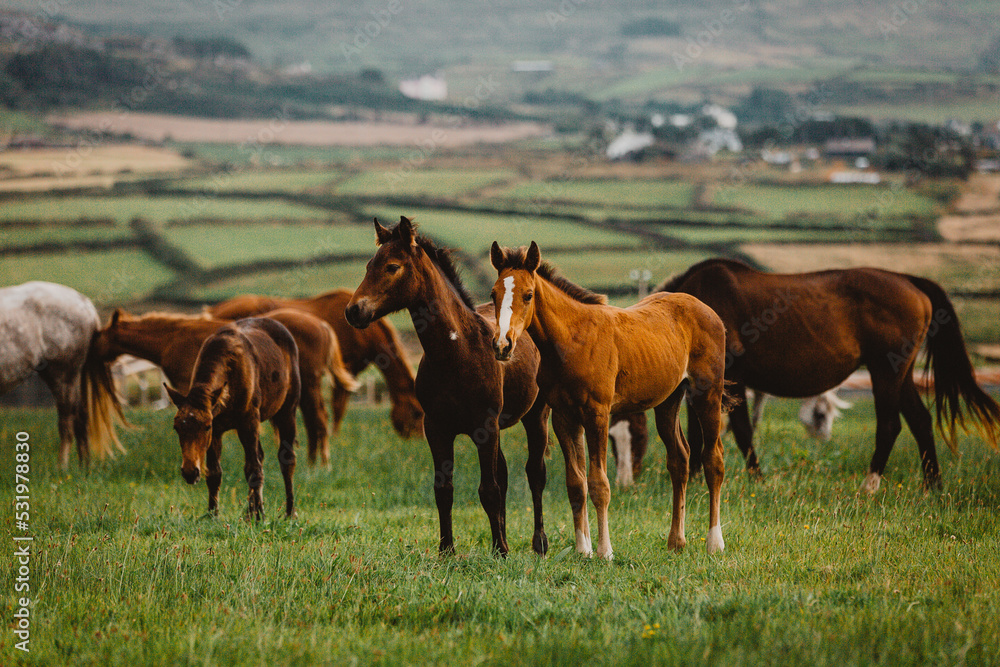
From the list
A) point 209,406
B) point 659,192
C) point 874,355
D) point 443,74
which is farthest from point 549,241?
point 443,74

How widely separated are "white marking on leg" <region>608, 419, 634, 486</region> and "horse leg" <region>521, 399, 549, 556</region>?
2.35 metres

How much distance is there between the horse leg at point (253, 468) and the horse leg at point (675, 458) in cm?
362

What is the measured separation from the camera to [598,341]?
19.1 feet

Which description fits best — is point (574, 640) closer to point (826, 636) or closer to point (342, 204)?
point (826, 636)

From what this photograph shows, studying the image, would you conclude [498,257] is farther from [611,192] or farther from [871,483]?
[611,192]

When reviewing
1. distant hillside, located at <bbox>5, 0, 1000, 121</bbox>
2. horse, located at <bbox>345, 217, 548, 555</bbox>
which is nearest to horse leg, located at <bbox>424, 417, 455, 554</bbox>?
horse, located at <bbox>345, 217, 548, 555</bbox>

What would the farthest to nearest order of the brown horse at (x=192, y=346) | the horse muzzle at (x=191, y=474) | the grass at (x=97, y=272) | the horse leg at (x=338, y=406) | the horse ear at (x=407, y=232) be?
the grass at (x=97, y=272), the horse leg at (x=338, y=406), the brown horse at (x=192, y=346), the horse muzzle at (x=191, y=474), the horse ear at (x=407, y=232)

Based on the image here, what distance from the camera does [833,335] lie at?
9.39m

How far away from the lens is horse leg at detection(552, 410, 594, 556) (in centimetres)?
598

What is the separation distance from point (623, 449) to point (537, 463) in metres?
2.75

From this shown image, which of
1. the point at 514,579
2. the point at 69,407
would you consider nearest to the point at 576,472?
the point at 514,579

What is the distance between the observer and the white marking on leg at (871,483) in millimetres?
8508

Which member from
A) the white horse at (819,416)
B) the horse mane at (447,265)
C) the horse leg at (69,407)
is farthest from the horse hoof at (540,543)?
the white horse at (819,416)

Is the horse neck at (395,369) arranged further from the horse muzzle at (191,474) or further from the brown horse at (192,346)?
the horse muzzle at (191,474)
